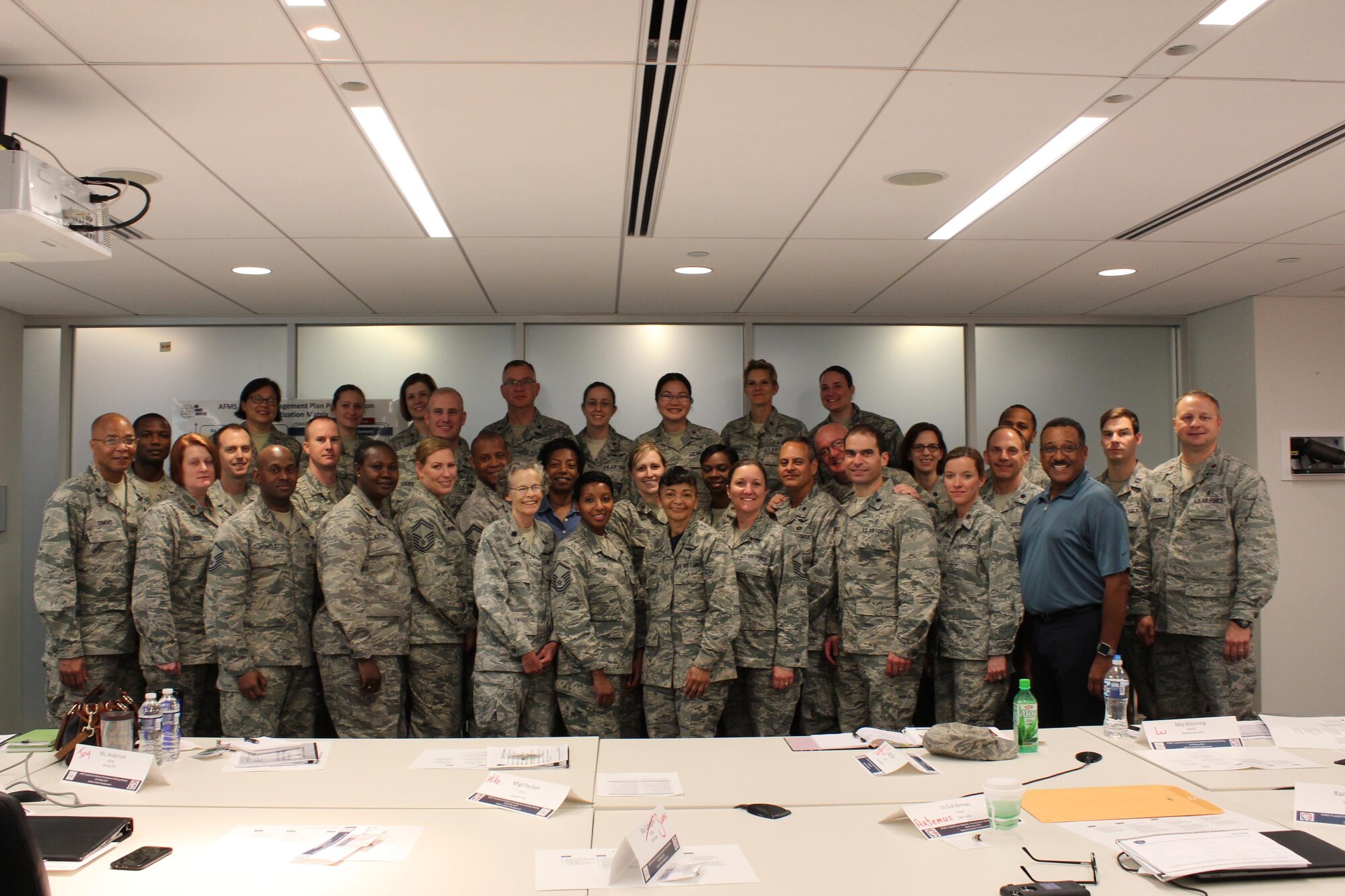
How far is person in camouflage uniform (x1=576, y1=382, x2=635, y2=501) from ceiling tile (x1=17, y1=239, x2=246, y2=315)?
92.4 inches

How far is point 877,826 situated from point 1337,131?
2.84 meters

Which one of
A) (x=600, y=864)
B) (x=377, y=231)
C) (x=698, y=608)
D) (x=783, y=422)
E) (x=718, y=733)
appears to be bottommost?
(x=718, y=733)

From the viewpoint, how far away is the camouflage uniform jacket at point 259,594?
13.7ft

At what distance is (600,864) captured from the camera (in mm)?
2115

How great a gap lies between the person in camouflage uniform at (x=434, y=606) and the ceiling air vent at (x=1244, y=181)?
3.44 metres

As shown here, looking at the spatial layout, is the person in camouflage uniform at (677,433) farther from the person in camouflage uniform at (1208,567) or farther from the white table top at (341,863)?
the white table top at (341,863)

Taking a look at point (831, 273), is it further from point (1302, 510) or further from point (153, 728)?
point (153, 728)

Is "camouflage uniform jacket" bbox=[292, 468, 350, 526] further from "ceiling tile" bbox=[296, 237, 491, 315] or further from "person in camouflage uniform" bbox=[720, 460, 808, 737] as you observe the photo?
"person in camouflage uniform" bbox=[720, 460, 808, 737]

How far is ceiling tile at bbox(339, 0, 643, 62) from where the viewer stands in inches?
92.5

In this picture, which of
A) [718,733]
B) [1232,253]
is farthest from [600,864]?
[1232,253]

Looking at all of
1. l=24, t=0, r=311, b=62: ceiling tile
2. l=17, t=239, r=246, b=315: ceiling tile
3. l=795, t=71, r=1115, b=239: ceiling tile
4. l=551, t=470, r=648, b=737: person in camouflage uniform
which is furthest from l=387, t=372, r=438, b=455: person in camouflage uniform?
l=24, t=0, r=311, b=62: ceiling tile

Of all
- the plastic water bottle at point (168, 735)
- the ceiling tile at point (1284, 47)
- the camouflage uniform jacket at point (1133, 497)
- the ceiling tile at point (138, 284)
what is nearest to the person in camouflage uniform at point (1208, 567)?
the camouflage uniform jacket at point (1133, 497)

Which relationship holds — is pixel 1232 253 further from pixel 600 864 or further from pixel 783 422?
pixel 600 864

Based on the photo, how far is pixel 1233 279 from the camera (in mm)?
5570
